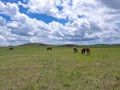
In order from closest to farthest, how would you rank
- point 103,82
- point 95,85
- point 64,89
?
point 64,89 → point 95,85 → point 103,82

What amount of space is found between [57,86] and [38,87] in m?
1.02

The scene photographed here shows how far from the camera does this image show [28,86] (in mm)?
12555

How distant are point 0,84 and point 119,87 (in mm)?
6664

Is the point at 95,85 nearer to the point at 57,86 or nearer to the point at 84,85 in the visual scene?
the point at 84,85

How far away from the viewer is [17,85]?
13008mm

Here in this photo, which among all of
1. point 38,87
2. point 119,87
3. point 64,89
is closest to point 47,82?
point 38,87

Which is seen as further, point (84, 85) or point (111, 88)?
point (84, 85)

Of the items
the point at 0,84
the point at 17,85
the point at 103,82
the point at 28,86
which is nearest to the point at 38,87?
the point at 28,86

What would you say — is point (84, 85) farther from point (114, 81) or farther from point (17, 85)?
point (17, 85)

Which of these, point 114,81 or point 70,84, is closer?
point 70,84

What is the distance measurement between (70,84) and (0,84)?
4.06m

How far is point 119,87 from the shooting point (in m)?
11.9

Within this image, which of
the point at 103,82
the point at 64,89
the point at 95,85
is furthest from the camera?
the point at 103,82

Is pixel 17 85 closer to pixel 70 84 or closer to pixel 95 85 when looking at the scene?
pixel 70 84
